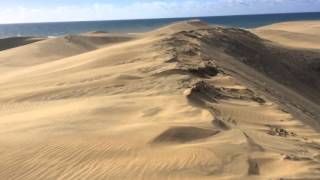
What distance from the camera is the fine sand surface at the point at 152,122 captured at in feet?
18.9

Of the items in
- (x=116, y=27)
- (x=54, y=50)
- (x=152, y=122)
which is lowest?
(x=116, y=27)

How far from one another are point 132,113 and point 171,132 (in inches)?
54.3

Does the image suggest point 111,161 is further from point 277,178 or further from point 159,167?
point 277,178

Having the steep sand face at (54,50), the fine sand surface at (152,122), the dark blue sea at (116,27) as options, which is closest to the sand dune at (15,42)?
the steep sand face at (54,50)

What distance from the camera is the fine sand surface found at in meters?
5.77

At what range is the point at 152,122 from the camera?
7.35 m

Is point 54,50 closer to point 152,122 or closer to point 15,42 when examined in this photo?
point 15,42

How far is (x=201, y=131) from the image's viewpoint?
6.83 meters

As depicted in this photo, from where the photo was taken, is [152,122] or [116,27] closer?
[152,122]

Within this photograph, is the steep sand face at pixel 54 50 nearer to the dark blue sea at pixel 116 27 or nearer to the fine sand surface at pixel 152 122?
the fine sand surface at pixel 152 122

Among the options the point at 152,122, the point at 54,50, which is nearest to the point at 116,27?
the point at 54,50

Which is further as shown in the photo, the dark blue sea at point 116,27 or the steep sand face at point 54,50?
the dark blue sea at point 116,27

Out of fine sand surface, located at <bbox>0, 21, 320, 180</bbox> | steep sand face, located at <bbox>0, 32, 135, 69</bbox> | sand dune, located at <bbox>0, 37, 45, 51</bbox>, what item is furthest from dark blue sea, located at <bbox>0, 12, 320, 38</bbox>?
fine sand surface, located at <bbox>0, 21, 320, 180</bbox>

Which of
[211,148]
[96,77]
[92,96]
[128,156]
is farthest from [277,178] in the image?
[96,77]
